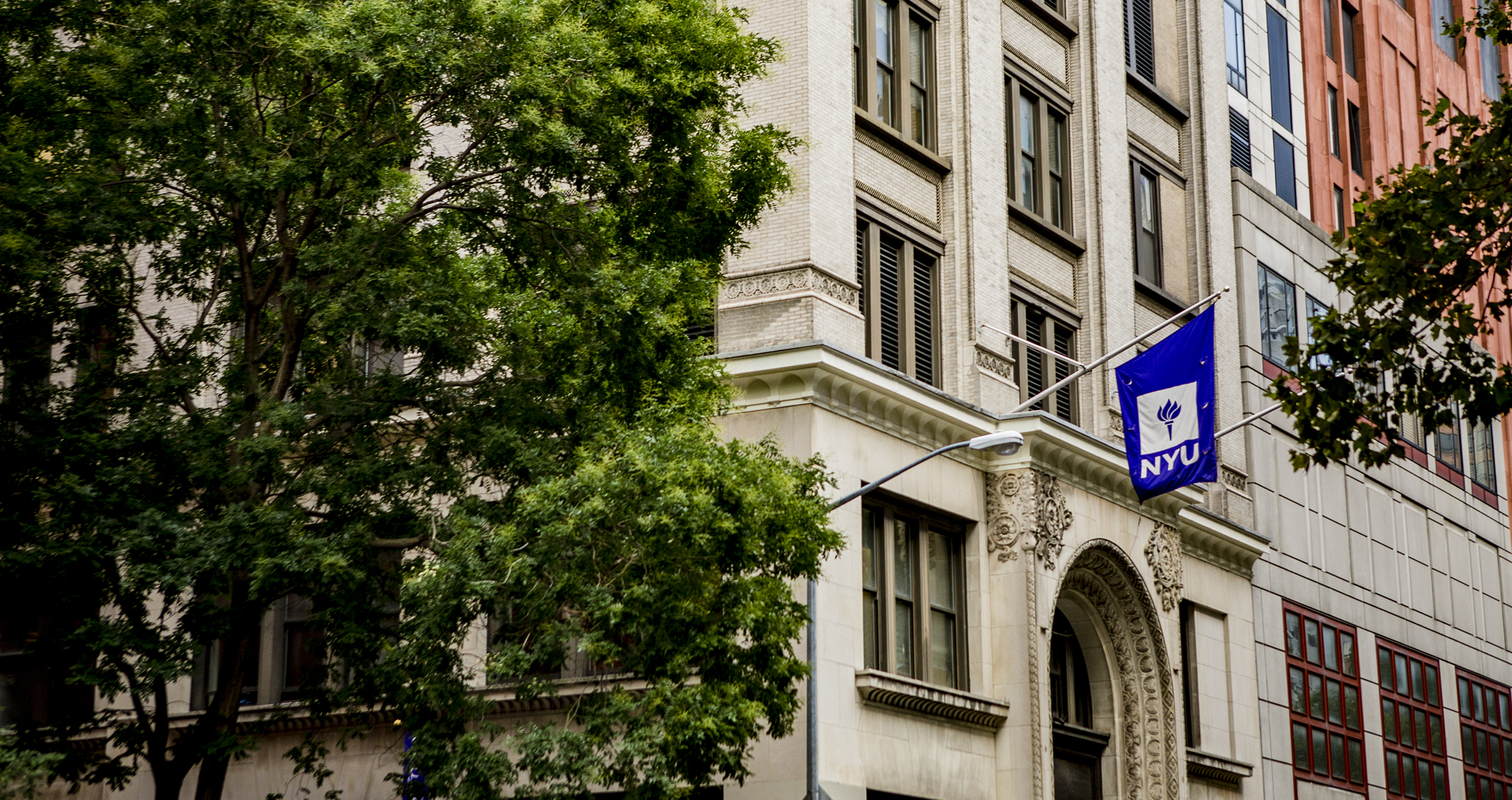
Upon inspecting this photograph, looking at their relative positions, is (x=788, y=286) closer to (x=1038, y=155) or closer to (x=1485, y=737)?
(x=1038, y=155)

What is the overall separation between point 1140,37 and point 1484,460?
22261 millimetres

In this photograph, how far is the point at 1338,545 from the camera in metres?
43.4

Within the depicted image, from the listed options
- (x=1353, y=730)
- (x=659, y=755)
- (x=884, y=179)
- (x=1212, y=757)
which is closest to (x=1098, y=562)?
(x=1212, y=757)

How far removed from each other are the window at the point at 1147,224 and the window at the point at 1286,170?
281 inches

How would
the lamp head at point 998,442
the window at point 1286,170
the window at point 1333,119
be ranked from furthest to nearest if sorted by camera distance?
the window at point 1333,119 < the window at point 1286,170 < the lamp head at point 998,442

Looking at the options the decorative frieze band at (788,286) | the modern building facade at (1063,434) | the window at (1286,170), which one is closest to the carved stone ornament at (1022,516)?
the modern building facade at (1063,434)

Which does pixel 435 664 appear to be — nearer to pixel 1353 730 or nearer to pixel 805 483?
pixel 805 483

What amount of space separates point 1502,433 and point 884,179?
33333mm

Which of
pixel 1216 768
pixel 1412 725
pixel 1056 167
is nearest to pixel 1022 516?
pixel 1056 167

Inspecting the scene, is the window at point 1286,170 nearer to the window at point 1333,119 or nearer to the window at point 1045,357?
the window at point 1333,119

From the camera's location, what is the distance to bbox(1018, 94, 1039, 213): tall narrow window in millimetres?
33656

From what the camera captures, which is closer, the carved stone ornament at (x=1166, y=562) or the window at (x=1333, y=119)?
the carved stone ornament at (x=1166, y=562)

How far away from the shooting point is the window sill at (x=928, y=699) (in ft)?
85.5

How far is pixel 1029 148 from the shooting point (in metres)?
34.1
